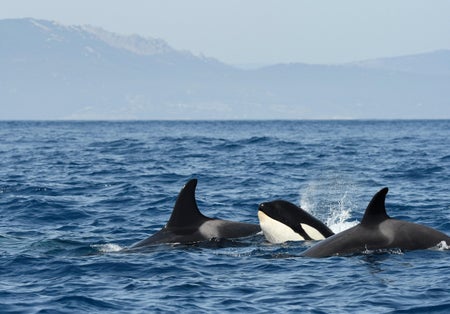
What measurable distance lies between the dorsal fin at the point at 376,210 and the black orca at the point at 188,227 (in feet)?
10.2

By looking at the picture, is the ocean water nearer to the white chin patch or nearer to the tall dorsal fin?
the white chin patch

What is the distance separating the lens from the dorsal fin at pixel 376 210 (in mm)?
14434

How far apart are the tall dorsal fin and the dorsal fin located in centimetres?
321

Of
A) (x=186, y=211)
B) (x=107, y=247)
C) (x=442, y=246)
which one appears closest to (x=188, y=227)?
(x=186, y=211)

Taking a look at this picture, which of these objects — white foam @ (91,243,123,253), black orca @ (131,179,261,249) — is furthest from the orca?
white foam @ (91,243,123,253)

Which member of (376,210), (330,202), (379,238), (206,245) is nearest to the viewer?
(376,210)

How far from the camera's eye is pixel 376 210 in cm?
1489

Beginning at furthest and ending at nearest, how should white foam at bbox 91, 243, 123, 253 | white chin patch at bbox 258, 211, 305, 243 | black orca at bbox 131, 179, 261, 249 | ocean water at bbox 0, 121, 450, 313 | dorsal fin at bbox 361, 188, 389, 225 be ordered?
white chin patch at bbox 258, 211, 305, 243, black orca at bbox 131, 179, 261, 249, white foam at bbox 91, 243, 123, 253, dorsal fin at bbox 361, 188, 389, 225, ocean water at bbox 0, 121, 450, 313

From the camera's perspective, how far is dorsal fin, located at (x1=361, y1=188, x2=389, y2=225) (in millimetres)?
14434

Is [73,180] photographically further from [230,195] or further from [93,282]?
[93,282]

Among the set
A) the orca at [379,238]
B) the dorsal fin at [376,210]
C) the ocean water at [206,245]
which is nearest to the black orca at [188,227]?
the ocean water at [206,245]

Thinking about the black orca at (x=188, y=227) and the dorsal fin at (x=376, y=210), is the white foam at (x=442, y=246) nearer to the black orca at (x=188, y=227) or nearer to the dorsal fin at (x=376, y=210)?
the dorsal fin at (x=376, y=210)

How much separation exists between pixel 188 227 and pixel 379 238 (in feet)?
12.2

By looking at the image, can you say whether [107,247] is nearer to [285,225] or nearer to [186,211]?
[186,211]
